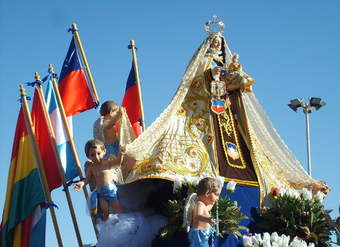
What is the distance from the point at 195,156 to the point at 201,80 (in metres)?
1.58

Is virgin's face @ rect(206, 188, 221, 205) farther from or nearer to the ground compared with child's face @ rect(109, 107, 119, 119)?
nearer to the ground

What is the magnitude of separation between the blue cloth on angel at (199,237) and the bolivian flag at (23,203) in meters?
3.74

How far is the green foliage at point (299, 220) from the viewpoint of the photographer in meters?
11.0

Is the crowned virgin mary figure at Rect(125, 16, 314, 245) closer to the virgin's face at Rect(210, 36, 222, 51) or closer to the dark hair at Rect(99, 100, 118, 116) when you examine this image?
the virgin's face at Rect(210, 36, 222, 51)

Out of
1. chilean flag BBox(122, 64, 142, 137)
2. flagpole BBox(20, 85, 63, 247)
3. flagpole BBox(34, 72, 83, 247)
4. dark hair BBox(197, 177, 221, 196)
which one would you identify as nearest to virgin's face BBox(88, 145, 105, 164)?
dark hair BBox(197, 177, 221, 196)

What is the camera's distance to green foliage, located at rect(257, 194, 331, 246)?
11016mm

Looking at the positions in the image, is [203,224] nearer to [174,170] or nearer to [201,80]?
[174,170]

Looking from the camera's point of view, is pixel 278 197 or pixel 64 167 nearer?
pixel 278 197

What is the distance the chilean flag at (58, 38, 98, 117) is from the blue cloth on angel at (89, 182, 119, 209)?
324 cm

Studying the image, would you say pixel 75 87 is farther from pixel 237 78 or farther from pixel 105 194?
pixel 105 194

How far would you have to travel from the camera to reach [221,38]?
12930 millimetres

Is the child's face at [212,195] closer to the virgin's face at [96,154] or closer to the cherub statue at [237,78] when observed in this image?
the virgin's face at [96,154]

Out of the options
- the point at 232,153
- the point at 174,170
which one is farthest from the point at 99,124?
the point at 232,153

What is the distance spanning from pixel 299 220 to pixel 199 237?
94.6 inches
